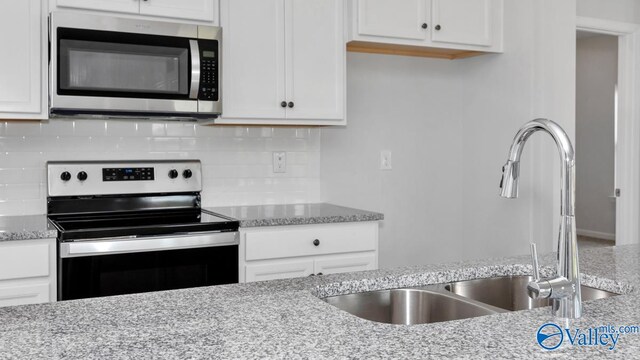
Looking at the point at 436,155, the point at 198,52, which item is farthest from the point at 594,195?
the point at 198,52

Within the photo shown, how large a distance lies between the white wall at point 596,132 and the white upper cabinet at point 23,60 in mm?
6054

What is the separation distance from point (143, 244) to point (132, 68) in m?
0.80

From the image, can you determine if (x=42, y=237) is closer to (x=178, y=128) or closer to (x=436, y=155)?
(x=178, y=128)

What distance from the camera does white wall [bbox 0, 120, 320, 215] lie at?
285 cm

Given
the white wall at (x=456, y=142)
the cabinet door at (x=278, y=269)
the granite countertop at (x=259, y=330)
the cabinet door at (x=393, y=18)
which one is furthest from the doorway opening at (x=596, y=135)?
the granite countertop at (x=259, y=330)

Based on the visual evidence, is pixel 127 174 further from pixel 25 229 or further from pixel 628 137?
pixel 628 137

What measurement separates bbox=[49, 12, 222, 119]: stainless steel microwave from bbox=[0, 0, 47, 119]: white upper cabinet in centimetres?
5

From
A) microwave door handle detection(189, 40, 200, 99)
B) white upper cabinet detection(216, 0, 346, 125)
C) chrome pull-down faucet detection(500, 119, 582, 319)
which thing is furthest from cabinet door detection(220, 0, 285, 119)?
chrome pull-down faucet detection(500, 119, 582, 319)

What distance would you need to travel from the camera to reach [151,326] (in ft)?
3.65

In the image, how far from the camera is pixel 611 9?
3.71 meters

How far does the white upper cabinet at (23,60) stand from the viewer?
2.50 meters

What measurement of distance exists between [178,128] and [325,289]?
1926 mm

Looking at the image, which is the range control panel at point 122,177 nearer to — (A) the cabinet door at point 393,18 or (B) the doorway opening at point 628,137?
(A) the cabinet door at point 393,18

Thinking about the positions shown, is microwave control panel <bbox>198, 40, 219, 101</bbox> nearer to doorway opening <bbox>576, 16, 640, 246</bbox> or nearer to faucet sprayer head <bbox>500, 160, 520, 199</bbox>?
faucet sprayer head <bbox>500, 160, 520, 199</bbox>
